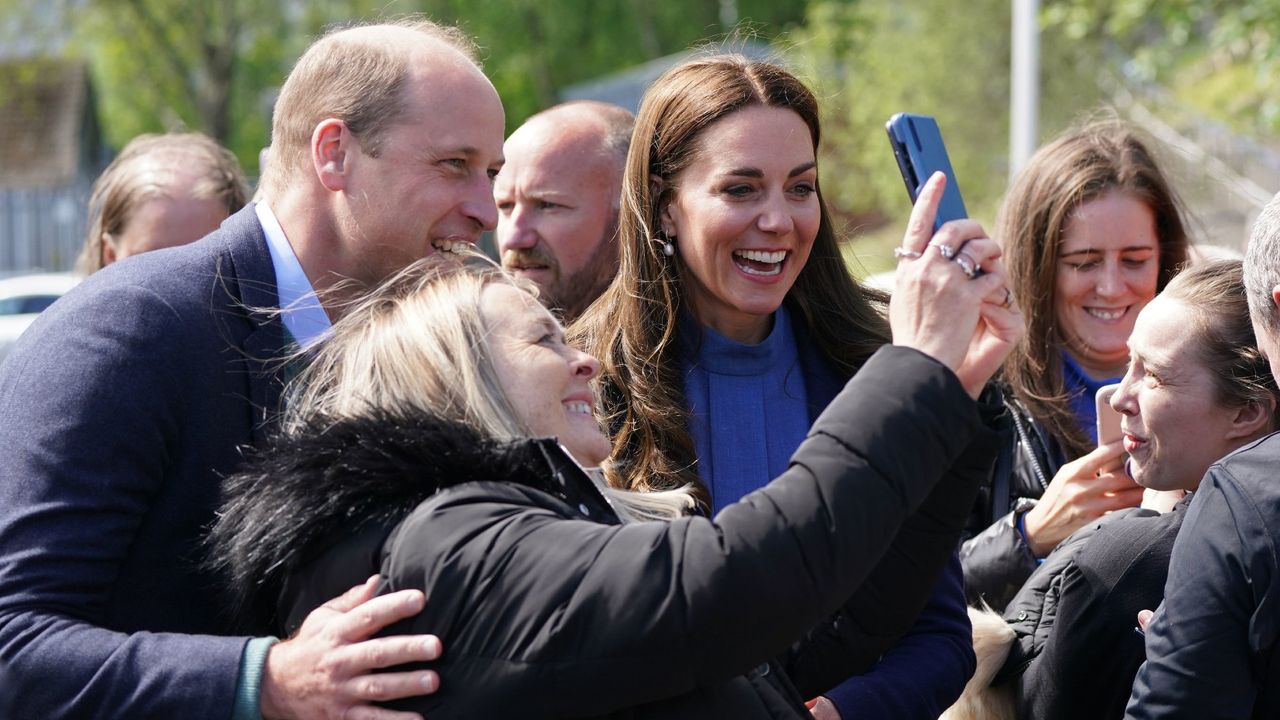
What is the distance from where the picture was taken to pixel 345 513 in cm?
201

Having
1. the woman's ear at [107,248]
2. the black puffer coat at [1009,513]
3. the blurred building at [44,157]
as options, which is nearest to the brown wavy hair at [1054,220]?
the black puffer coat at [1009,513]

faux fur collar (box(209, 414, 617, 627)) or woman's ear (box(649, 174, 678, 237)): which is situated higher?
woman's ear (box(649, 174, 678, 237))

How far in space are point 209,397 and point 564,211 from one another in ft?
6.27

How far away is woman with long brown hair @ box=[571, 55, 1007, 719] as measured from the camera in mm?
3080

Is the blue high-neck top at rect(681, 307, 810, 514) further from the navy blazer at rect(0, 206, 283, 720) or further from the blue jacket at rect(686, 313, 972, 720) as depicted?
the navy blazer at rect(0, 206, 283, 720)

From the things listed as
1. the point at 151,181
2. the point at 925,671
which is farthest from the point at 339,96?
the point at 151,181

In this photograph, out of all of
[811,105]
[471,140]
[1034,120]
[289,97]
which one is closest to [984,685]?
[811,105]

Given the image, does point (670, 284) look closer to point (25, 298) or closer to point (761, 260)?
point (761, 260)

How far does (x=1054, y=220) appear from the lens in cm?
410

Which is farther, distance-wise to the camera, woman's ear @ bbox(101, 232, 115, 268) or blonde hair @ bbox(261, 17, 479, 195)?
woman's ear @ bbox(101, 232, 115, 268)

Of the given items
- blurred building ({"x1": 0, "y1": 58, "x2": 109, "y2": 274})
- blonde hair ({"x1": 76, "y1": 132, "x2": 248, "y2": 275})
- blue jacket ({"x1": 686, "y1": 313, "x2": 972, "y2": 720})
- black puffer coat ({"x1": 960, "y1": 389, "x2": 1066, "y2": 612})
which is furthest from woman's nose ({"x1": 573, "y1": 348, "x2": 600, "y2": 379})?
blurred building ({"x1": 0, "y1": 58, "x2": 109, "y2": 274})

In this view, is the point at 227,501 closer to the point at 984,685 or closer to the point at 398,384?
the point at 398,384

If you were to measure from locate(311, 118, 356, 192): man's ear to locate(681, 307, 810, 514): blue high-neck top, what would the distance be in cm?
92

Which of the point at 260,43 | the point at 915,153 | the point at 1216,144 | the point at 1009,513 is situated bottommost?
the point at 1216,144
